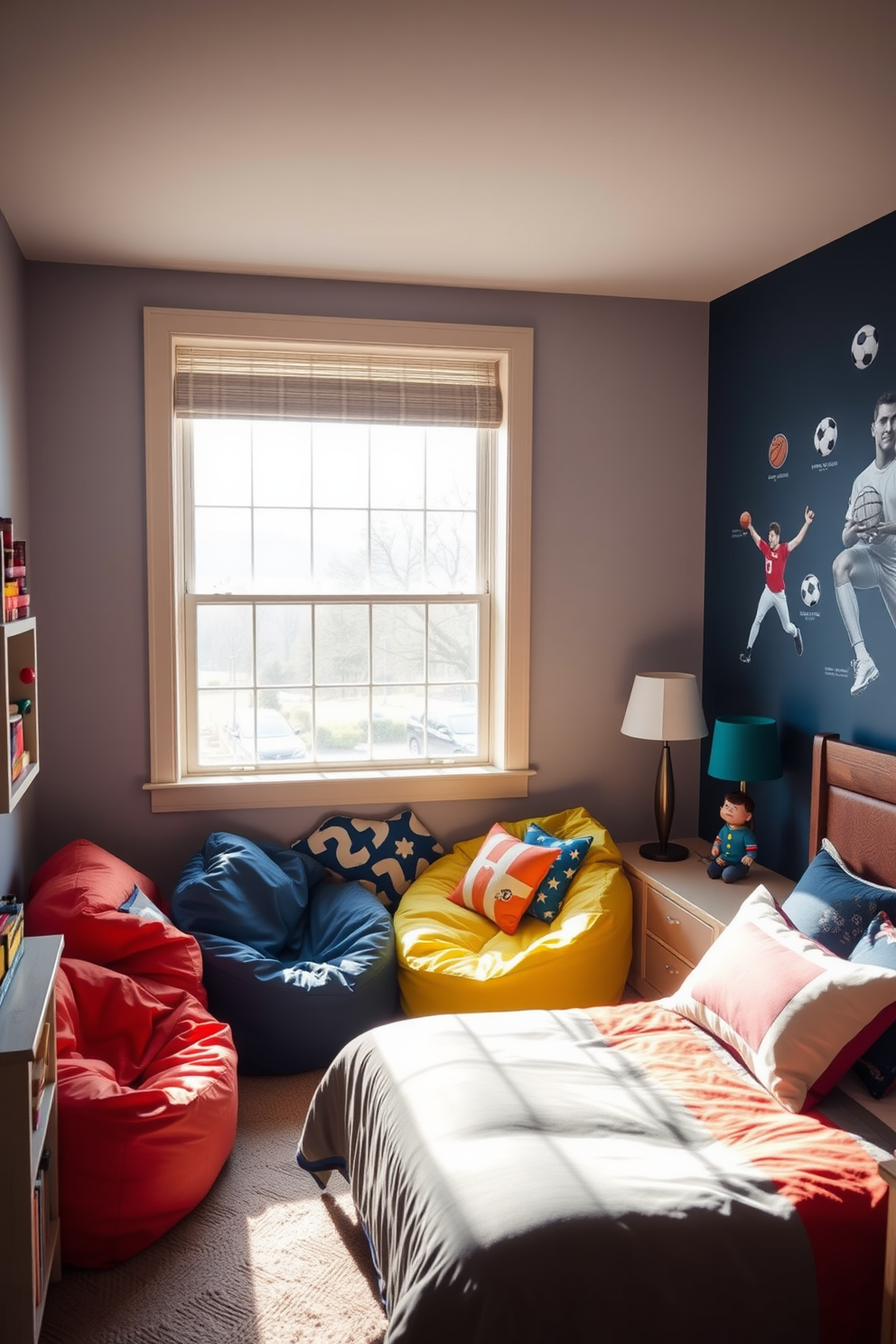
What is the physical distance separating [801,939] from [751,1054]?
0.36m

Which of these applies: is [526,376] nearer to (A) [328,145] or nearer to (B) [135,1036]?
(A) [328,145]

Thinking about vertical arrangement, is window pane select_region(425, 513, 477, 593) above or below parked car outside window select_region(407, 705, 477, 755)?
above

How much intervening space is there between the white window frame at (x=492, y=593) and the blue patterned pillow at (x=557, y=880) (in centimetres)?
47

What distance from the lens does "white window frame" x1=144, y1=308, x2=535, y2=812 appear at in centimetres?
379

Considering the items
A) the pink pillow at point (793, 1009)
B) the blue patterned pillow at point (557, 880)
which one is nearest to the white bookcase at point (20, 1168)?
the pink pillow at point (793, 1009)

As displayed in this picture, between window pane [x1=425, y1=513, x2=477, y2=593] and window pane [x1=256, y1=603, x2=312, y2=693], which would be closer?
window pane [x1=256, y1=603, x2=312, y2=693]

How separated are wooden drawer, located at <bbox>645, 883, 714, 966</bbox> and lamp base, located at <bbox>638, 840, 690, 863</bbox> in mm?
226

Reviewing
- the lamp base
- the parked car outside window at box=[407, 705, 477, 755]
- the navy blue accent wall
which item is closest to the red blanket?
the navy blue accent wall

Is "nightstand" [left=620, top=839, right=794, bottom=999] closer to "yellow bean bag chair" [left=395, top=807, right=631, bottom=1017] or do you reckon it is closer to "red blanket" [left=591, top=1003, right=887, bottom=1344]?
→ "yellow bean bag chair" [left=395, top=807, right=631, bottom=1017]

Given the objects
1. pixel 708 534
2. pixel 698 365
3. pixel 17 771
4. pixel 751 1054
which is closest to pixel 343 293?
pixel 698 365

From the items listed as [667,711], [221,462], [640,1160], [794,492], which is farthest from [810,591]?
[221,462]

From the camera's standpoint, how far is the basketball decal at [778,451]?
3.73m

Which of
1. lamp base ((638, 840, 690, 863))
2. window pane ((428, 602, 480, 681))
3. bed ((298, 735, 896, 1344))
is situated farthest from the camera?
window pane ((428, 602, 480, 681))

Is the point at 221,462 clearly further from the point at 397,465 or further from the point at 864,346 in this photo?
the point at 864,346
